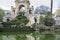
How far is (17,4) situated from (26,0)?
58cm

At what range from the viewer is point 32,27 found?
33.4 feet

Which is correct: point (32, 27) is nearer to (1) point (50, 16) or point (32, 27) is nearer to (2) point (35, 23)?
(2) point (35, 23)

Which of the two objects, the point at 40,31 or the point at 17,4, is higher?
the point at 17,4

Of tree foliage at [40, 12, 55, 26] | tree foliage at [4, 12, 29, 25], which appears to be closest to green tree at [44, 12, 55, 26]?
tree foliage at [40, 12, 55, 26]

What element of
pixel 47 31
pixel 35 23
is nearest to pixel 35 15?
pixel 35 23

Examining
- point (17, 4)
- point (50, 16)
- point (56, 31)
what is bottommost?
point (56, 31)

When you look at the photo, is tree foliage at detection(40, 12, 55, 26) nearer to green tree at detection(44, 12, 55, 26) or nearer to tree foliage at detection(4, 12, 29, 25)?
green tree at detection(44, 12, 55, 26)

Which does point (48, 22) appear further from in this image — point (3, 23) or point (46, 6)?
point (3, 23)

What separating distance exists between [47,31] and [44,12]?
1149 millimetres

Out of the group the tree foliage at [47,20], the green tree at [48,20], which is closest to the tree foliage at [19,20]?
the tree foliage at [47,20]

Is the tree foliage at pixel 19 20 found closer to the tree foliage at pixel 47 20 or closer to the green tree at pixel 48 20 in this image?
the tree foliage at pixel 47 20

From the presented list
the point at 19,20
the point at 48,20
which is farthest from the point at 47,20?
the point at 19,20

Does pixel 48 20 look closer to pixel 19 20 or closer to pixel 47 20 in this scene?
pixel 47 20

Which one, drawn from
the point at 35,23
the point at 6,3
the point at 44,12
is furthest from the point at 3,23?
the point at 44,12
